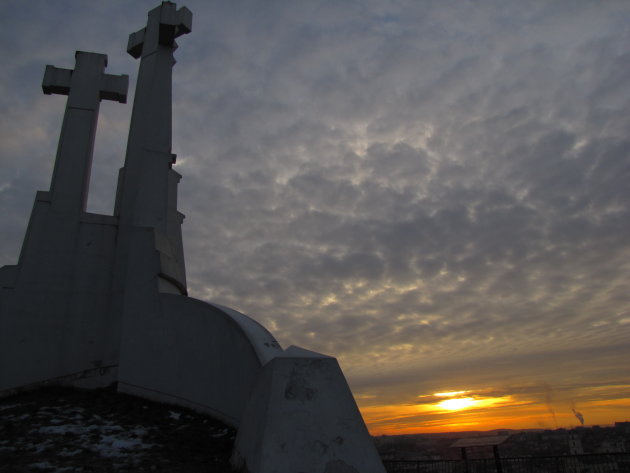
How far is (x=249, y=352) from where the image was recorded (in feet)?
28.9

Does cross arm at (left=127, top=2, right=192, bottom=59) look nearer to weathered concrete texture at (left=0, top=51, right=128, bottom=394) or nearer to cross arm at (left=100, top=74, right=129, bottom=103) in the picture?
cross arm at (left=100, top=74, right=129, bottom=103)

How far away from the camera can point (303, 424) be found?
6328 mm

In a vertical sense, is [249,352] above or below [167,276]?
below

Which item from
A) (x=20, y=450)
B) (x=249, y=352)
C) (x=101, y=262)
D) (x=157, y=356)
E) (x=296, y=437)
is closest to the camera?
(x=296, y=437)

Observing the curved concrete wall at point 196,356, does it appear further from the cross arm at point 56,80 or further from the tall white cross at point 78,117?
the cross arm at point 56,80

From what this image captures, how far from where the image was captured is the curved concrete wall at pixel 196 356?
8977 millimetres

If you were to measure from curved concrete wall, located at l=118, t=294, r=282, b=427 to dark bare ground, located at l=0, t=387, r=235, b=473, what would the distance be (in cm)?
32

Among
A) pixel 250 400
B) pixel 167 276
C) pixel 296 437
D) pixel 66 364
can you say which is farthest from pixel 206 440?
pixel 66 364

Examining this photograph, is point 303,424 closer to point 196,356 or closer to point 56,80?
point 196,356

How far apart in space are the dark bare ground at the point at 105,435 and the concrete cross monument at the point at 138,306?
1.42 feet

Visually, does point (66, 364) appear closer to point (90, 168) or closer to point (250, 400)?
point (90, 168)

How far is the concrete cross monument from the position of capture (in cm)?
697

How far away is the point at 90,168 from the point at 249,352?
8.77 metres

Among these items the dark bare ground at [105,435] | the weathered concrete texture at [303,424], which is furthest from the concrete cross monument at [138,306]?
the dark bare ground at [105,435]
